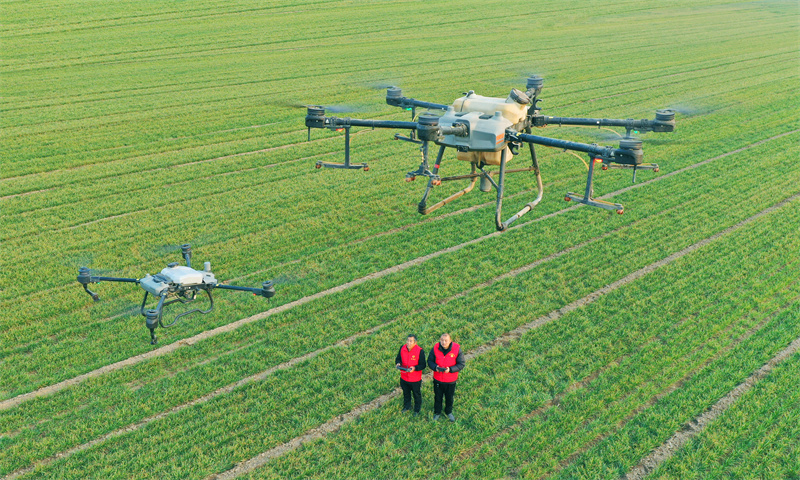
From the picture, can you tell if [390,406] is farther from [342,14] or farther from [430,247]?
[342,14]

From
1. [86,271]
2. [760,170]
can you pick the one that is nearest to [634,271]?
[760,170]

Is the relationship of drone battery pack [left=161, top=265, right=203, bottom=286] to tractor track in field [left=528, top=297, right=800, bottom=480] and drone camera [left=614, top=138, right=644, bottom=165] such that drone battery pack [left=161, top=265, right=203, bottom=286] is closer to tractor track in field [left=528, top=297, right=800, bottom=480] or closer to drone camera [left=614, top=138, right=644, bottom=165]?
Result: tractor track in field [left=528, top=297, right=800, bottom=480]

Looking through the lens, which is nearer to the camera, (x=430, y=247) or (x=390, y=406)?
(x=390, y=406)

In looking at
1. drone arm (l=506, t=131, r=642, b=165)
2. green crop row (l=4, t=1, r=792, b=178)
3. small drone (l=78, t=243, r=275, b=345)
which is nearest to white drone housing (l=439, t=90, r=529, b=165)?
drone arm (l=506, t=131, r=642, b=165)

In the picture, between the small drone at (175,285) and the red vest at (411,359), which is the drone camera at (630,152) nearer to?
the red vest at (411,359)

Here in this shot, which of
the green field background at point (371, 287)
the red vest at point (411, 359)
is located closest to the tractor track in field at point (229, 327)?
the green field background at point (371, 287)

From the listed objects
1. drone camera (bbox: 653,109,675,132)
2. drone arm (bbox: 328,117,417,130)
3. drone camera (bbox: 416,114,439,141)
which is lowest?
drone arm (bbox: 328,117,417,130)

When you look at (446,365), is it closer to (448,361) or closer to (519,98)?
(448,361)
